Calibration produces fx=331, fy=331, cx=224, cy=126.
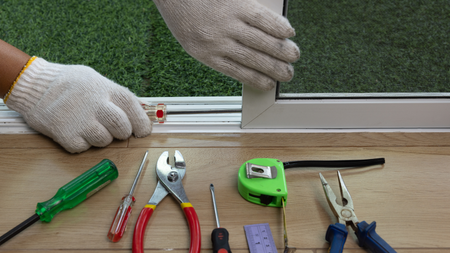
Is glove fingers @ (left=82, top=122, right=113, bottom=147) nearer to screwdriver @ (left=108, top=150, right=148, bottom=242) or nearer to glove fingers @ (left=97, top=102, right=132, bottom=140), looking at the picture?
glove fingers @ (left=97, top=102, right=132, bottom=140)

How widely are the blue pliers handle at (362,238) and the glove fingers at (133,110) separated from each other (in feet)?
1.42

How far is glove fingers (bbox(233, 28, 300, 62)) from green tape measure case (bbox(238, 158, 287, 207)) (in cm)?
22

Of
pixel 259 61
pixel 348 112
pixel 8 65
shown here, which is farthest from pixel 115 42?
pixel 348 112

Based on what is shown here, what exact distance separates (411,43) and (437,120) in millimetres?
191

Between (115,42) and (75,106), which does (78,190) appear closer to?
(75,106)

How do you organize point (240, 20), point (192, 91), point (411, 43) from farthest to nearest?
point (192, 91), point (411, 43), point (240, 20)

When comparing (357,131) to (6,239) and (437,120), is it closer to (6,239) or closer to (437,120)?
(437,120)

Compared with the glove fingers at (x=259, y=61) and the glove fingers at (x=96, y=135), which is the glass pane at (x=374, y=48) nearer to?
the glove fingers at (x=259, y=61)

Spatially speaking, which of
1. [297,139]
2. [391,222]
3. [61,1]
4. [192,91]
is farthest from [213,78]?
[61,1]

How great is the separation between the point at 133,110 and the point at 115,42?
0.63 metres

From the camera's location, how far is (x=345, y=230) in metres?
0.50

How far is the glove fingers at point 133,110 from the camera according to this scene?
27.7 inches

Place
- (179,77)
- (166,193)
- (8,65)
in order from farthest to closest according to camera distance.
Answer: (179,77) → (8,65) → (166,193)

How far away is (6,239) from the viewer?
1.71 feet
